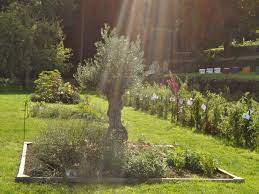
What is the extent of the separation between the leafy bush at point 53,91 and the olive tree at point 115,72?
11263 mm

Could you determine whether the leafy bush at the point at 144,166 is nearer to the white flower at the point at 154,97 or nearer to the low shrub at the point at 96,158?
the low shrub at the point at 96,158

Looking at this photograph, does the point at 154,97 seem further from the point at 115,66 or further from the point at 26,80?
the point at 26,80

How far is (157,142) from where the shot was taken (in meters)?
11.0

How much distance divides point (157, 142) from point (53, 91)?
1009 centimetres

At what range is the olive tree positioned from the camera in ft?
27.7

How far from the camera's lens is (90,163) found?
284 inches

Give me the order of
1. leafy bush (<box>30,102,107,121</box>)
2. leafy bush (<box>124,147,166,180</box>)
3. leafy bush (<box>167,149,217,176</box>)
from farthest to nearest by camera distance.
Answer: leafy bush (<box>30,102,107,121</box>) < leafy bush (<box>167,149,217,176</box>) < leafy bush (<box>124,147,166,180</box>)

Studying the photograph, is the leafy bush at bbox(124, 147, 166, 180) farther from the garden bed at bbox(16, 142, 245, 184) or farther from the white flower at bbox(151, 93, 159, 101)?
the white flower at bbox(151, 93, 159, 101)

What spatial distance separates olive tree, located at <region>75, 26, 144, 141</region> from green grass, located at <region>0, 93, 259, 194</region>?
5.94 feet

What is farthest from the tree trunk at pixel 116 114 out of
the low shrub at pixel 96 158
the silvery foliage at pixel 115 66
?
the low shrub at pixel 96 158

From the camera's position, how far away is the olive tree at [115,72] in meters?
8.44

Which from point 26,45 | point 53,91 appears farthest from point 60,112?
point 26,45

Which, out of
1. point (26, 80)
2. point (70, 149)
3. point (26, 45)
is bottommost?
point (70, 149)

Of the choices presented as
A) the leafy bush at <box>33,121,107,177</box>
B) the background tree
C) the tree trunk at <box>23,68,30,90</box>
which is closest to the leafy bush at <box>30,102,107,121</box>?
the leafy bush at <box>33,121,107,177</box>
